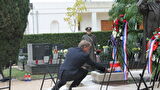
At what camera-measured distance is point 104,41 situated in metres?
23.0

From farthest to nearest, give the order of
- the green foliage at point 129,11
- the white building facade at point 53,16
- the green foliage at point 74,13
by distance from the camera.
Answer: the white building facade at point 53,16 → the green foliage at point 74,13 → the green foliage at point 129,11

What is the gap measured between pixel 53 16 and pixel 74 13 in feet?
14.6

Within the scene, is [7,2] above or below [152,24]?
above

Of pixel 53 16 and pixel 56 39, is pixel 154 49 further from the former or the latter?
pixel 53 16

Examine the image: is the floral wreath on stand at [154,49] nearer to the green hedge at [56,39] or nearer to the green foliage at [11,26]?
the green foliage at [11,26]

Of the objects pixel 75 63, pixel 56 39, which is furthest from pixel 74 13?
pixel 75 63

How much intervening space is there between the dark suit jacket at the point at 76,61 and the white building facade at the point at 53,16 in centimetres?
2750

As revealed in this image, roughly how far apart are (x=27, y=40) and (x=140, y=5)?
1457 cm

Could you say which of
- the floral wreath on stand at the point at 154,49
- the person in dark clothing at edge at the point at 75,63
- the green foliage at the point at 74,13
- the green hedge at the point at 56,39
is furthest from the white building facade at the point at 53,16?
the person in dark clothing at edge at the point at 75,63

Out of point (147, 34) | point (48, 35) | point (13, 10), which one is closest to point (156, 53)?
point (147, 34)

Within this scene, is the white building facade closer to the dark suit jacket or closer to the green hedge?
the green hedge

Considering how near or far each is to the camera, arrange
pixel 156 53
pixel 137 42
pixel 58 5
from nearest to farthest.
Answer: pixel 156 53 < pixel 137 42 < pixel 58 5

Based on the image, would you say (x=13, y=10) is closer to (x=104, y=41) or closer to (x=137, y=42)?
(x=137, y=42)

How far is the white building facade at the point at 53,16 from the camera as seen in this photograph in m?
34.6
